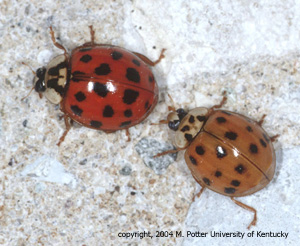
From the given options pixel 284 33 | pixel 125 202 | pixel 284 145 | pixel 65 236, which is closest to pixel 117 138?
pixel 125 202

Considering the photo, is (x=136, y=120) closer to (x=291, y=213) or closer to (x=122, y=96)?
(x=122, y=96)

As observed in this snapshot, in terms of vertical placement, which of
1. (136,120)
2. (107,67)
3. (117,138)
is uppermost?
(107,67)

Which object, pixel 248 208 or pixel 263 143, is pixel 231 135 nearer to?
pixel 263 143

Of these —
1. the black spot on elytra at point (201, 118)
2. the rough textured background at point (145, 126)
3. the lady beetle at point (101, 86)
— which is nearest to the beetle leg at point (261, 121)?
the rough textured background at point (145, 126)

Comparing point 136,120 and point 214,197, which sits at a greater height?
point 136,120

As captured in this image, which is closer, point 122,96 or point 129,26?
point 122,96

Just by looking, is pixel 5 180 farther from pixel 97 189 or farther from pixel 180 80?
pixel 180 80

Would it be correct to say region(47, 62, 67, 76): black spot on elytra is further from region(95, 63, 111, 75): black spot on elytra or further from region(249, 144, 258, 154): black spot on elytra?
region(249, 144, 258, 154): black spot on elytra
